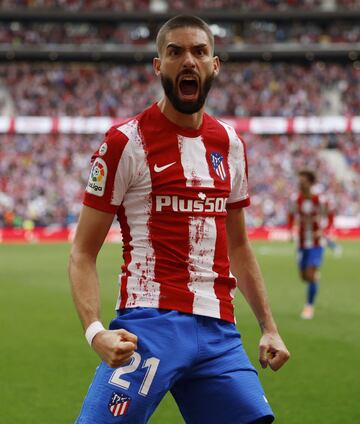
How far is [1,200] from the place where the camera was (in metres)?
41.5

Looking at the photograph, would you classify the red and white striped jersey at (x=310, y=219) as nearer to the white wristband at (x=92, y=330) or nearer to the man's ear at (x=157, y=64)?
the man's ear at (x=157, y=64)

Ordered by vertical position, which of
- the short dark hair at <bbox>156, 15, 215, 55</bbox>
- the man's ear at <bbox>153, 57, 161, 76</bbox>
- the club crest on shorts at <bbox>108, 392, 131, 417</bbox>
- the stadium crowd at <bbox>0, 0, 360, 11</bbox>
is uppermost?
the stadium crowd at <bbox>0, 0, 360, 11</bbox>

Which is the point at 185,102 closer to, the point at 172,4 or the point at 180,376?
the point at 180,376

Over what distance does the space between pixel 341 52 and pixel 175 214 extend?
50.0m

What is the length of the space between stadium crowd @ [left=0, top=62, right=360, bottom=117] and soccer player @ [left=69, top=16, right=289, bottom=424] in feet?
150

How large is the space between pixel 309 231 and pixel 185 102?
10710 millimetres

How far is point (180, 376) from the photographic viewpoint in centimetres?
345

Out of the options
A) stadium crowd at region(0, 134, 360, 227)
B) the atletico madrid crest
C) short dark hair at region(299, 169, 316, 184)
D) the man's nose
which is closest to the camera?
the man's nose

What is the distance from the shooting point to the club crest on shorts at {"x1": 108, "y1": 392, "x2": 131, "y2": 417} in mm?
3287

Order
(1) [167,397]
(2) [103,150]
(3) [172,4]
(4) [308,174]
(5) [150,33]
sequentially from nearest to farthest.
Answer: (2) [103,150] < (1) [167,397] < (4) [308,174] < (3) [172,4] < (5) [150,33]

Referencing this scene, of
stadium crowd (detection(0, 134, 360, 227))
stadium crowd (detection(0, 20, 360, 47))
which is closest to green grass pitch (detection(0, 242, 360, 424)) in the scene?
stadium crowd (detection(0, 134, 360, 227))

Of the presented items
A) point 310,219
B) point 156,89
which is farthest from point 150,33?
point 310,219

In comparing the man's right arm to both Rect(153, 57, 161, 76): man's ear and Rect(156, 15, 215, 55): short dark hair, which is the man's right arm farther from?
Rect(156, 15, 215, 55): short dark hair

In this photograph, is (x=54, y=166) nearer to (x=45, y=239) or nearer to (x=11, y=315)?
(x=45, y=239)
